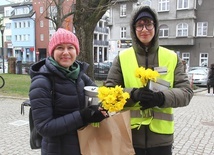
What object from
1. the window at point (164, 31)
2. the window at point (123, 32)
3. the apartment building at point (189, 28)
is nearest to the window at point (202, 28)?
the apartment building at point (189, 28)

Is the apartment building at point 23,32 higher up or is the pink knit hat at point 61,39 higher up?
the apartment building at point 23,32

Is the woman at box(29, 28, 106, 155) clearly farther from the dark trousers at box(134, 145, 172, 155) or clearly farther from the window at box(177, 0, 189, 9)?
the window at box(177, 0, 189, 9)

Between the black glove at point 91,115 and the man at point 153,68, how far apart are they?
1.06ft

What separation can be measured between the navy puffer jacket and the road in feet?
10.5

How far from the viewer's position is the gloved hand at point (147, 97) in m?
1.98

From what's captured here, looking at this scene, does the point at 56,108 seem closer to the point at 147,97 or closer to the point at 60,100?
the point at 60,100

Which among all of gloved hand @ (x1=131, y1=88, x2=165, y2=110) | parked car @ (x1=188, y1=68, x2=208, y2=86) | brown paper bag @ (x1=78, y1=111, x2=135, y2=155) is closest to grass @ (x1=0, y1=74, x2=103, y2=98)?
parked car @ (x1=188, y1=68, x2=208, y2=86)

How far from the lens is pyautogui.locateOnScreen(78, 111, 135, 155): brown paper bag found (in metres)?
1.99

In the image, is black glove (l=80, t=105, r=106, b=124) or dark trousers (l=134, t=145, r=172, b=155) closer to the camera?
black glove (l=80, t=105, r=106, b=124)

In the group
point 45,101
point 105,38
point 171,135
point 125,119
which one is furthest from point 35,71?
point 105,38

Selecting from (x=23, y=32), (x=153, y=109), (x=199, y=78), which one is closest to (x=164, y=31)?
(x=199, y=78)

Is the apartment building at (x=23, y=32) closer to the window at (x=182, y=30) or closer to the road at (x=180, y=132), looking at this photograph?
the window at (x=182, y=30)

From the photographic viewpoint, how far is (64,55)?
2191mm

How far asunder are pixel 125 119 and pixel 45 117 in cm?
61
